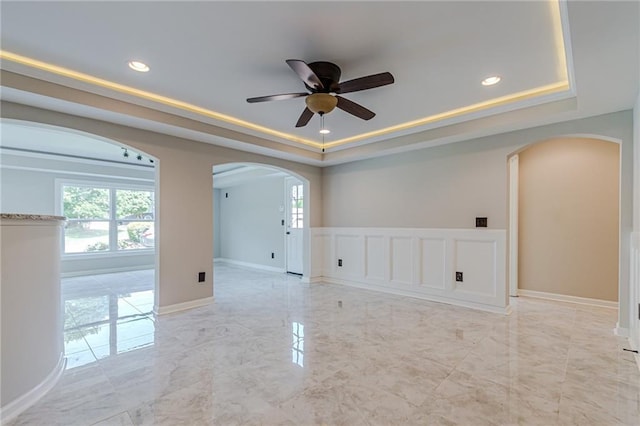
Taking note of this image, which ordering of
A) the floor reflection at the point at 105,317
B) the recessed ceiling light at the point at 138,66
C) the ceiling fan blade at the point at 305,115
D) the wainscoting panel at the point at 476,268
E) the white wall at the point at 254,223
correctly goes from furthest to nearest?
1. the white wall at the point at 254,223
2. the wainscoting panel at the point at 476,268
3. the ceiling fan blade at the point at 305,115
4. the floor reflection at the point at 105,317
5. the recessed ceiling light at the point at 138,66

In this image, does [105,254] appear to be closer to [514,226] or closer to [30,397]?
[30,397]

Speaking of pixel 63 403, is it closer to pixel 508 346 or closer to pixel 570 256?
pixel 508 346

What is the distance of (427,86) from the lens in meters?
2.91

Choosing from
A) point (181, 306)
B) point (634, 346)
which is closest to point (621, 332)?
point (634, 346)

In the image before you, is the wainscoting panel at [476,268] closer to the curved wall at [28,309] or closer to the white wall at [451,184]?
the white wall at [451,184]

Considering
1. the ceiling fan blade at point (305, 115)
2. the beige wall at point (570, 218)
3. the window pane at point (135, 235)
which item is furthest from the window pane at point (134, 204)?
the beige wall at point (570, 218)

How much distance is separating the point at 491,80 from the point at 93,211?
7.86 m

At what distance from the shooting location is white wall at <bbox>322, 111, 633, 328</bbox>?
299 centimetres

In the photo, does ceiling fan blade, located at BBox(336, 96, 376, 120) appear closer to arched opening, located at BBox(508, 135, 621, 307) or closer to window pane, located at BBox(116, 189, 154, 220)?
arched opening, located at BBox(508, 135, 621, 307)

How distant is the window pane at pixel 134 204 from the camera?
23.2 ft

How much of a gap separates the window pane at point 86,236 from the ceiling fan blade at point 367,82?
6.85 m

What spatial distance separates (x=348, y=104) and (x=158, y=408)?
104 inches

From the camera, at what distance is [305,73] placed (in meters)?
2.19

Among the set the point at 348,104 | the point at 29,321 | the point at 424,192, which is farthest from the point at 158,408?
the point at 424,192
